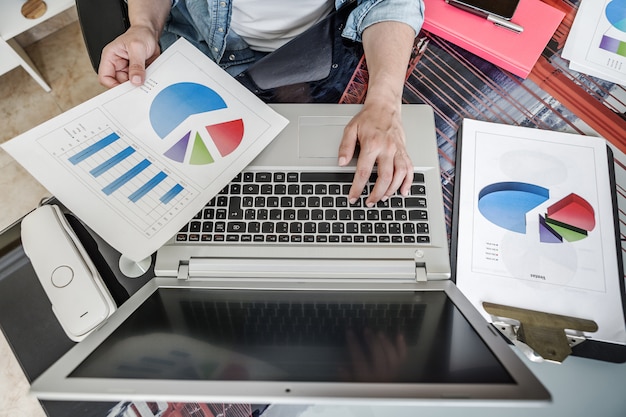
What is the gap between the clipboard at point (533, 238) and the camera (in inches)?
25.9

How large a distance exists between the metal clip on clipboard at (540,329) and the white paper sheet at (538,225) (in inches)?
0.5

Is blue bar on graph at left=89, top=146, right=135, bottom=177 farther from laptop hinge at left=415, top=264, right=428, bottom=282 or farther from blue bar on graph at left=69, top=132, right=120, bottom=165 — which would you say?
laptop hinge at left=415, top=264, right=428, bottom=282

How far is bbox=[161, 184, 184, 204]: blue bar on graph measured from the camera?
65 cm

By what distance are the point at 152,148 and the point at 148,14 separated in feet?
1.11

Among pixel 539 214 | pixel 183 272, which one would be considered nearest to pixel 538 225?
pixel 539 214

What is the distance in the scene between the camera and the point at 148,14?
2.80 ft

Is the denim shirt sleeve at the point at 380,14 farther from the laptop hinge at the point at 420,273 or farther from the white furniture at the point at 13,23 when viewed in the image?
the white furniture at the point at 13,23

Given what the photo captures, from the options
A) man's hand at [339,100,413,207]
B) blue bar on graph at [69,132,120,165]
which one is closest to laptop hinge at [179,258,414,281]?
man's hand at [339,100,413,207]

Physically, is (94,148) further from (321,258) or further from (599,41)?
(599,41)

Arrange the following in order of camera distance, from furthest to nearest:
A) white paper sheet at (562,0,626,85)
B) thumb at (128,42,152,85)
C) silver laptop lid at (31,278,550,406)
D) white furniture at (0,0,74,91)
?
white furniture at (0,0,74,91) < white paper sheet at (562,0,626,85) < thumb at (128,42,152,85) < silver laptop lid at (31,278,550,406)

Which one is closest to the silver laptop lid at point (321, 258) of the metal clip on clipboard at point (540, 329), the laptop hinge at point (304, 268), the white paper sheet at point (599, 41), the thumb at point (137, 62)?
the laptop hinge at point (304, 268)

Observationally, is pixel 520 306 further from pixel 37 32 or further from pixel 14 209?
pixel 37 32

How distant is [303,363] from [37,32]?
191 centimetres

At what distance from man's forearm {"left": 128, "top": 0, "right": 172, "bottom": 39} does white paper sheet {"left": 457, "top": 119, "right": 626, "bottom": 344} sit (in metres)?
0.63
